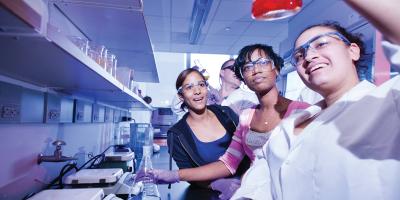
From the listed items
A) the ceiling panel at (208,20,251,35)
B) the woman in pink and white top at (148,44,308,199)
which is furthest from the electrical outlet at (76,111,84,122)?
the ceiling panel at (208,20,251,35)

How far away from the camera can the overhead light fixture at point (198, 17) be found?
127 inches

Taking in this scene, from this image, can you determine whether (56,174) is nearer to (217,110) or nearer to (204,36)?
(217,110)

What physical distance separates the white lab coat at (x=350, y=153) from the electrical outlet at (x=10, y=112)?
3.60 ft

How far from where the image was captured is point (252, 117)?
1.51 metres

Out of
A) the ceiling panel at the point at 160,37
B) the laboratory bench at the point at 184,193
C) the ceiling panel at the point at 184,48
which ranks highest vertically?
the ceiling panel at the point at 160,37

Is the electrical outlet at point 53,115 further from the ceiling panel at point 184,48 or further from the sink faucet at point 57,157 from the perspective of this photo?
the ceiling panel at point 184,48

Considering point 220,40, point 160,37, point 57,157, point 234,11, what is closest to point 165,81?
point 160,37

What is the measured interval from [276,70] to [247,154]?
0.51 metres

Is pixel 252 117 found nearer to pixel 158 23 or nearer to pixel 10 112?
pixel 10 112

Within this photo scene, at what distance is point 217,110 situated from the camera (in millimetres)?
1935

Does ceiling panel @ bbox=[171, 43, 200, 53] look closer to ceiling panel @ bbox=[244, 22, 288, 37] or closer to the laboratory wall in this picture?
the laboratory wall

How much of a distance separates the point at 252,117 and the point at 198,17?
8.25 feet

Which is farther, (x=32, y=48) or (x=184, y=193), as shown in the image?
(x=184, y=193)

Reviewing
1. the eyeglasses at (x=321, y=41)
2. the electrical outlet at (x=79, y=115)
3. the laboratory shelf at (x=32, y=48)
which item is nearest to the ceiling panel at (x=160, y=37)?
the electrical outlet at (x=79, y=115)
